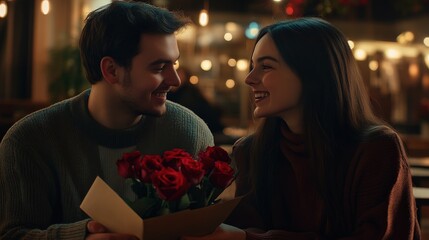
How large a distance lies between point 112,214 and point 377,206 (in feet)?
2.37

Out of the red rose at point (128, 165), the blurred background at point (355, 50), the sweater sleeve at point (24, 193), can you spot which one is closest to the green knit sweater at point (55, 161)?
the sweater sleeve at point (24, 193)

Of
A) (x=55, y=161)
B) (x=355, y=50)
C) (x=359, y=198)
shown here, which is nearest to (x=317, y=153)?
(x=359, y=198)

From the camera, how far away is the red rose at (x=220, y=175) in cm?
159

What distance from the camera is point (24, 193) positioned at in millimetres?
1912

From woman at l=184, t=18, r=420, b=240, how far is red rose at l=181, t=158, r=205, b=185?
232 millimetres

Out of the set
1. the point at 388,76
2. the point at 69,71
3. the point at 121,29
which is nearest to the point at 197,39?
the point at 388,76

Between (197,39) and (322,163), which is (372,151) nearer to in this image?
(322,163)

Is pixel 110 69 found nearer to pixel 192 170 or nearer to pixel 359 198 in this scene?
pixel 192 170

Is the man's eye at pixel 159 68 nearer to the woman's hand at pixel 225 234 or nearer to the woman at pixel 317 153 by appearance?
the woman at pixel 317 153

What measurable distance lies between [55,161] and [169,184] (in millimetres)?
641

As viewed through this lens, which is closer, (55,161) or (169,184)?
(169,184)

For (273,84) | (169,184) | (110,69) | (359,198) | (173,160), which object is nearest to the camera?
(169,184)

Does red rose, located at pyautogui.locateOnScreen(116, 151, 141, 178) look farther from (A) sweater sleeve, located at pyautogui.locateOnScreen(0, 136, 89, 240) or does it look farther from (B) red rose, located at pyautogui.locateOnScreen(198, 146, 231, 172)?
(A) sweater sleeve, located at pyautogui.locateOnScreen(0, 136, 89, 240)

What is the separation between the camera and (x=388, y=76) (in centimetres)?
1105
